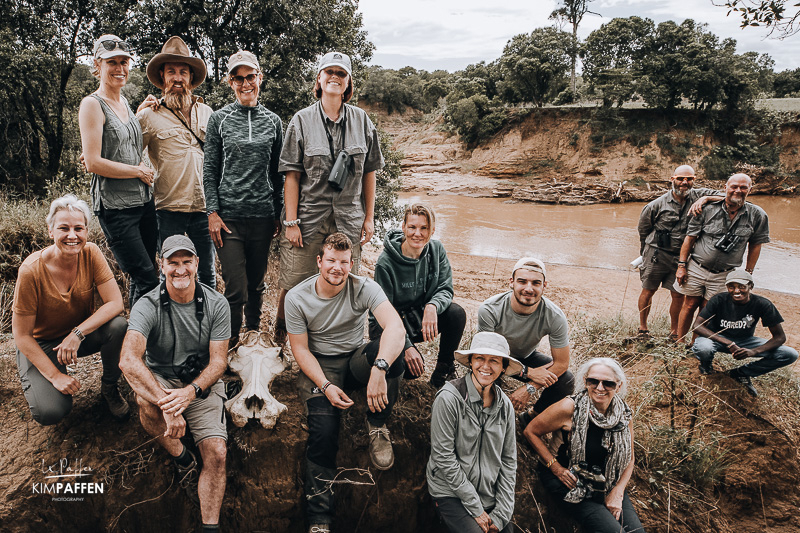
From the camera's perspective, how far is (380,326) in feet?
10.5

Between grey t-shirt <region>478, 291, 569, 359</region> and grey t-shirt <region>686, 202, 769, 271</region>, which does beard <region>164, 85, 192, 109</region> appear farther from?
grey t-shirt <region>686, 202, 769, 271</region>

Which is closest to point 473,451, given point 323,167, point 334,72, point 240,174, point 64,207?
point 323,167

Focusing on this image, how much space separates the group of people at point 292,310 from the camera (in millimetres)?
2805

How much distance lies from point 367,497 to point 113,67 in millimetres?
3368

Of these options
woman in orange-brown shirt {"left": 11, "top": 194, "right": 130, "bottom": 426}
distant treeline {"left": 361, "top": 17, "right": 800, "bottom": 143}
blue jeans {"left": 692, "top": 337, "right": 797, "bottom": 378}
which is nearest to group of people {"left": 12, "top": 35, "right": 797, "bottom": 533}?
woman in orange-brown shirt {"left": 11, "top": 194, "right": 130, "bottom": 426}

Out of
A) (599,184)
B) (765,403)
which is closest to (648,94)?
(599,184)

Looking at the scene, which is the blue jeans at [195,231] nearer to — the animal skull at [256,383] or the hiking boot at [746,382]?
the animal skull at [256,383]

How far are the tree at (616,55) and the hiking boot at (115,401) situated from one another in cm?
2891

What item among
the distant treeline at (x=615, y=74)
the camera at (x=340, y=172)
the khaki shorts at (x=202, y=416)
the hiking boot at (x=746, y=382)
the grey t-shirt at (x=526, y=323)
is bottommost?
the hiking boot at (x=746, y=382)

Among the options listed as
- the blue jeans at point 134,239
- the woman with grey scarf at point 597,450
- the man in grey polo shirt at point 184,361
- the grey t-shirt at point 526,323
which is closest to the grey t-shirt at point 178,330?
the man in grey polo shirt at point 184,361

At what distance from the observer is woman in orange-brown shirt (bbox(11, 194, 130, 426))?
2793 millimetres

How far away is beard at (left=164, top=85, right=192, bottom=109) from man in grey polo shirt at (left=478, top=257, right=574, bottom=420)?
2603mm

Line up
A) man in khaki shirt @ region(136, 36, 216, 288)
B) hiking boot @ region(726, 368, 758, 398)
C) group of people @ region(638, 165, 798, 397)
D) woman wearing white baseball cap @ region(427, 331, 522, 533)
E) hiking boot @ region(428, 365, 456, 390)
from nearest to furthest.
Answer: woman wearing white baseball cap @ region(427, 331, 522, 533) < man in khaki shirt @ region(136, 36, 216, 288) < hiking boot @ region(428, 365, 456, 390) < group of people @ region(638, 165, 798, 397) < hiking boot @ region(726, 368, 758, 398)

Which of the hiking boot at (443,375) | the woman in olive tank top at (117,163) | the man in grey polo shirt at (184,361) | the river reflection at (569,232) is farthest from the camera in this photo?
the river reflection at (569,232)
